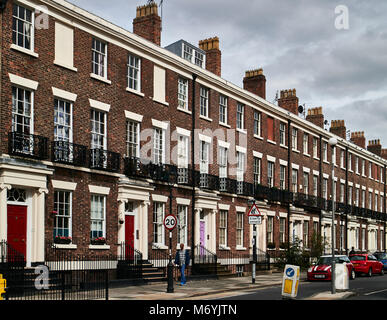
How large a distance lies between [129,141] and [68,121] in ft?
13.1

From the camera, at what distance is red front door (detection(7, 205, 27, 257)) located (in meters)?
21.5

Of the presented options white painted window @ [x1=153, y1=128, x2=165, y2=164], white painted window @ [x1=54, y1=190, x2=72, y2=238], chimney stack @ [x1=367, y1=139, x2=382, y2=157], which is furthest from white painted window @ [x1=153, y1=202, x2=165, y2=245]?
chimney stack @ [x1=367, y1=139, x2=382, y2=157]

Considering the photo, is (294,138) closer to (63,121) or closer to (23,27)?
(63,121)

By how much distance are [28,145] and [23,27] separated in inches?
174

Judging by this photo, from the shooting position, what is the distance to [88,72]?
25312 mm

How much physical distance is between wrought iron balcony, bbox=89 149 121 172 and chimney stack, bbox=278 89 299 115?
76.3 ft

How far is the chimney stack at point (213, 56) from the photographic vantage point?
118 ft

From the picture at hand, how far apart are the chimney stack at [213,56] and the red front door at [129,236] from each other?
12.1 m

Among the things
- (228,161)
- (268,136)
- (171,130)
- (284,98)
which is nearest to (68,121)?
(171,130)

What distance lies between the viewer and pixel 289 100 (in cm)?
4691

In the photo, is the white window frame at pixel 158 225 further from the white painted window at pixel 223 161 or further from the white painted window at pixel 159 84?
the white painted window at pixel 223 161

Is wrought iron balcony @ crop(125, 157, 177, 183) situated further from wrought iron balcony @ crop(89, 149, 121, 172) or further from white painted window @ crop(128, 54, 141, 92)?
white painted window @ crop(128, 54, 141, 92)

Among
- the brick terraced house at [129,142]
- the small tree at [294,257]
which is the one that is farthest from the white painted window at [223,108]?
the small tree at [294,257]
